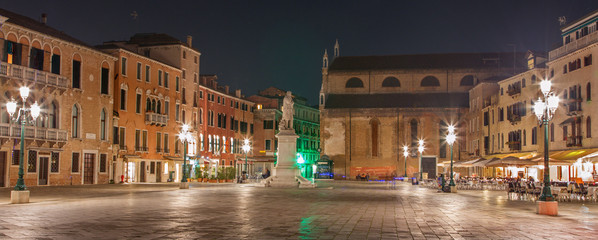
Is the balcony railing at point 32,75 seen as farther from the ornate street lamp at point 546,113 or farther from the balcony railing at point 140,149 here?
the ornate street lamp at point 546,113

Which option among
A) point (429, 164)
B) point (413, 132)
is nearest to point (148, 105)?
point (413, 132)

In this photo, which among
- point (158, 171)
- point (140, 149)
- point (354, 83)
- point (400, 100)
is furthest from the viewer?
point (354, 83)

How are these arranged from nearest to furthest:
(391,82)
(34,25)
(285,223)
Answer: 1. (285,223)
2. (34,25)
3. (391,82)

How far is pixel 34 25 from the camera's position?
43438 mm

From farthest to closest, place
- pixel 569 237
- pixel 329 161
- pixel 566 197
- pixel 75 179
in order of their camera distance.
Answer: pixel 329 161 < pixel 75 179 < pixel 566 197 < pixel 569 237

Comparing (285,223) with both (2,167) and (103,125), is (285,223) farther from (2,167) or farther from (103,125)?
(103,125)

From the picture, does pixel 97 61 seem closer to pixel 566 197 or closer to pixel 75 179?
pixel 75 179

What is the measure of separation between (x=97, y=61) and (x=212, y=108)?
2575cm

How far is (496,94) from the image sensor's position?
213 ft

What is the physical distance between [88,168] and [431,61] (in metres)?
51.6

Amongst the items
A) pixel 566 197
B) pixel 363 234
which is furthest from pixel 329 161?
pixel 363 234

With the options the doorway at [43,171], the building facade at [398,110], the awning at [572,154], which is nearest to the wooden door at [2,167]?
the doorway at [43,171]

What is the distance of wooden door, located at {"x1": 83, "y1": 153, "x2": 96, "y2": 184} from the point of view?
4762 centimetres

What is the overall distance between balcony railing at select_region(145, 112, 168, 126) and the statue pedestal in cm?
1934
